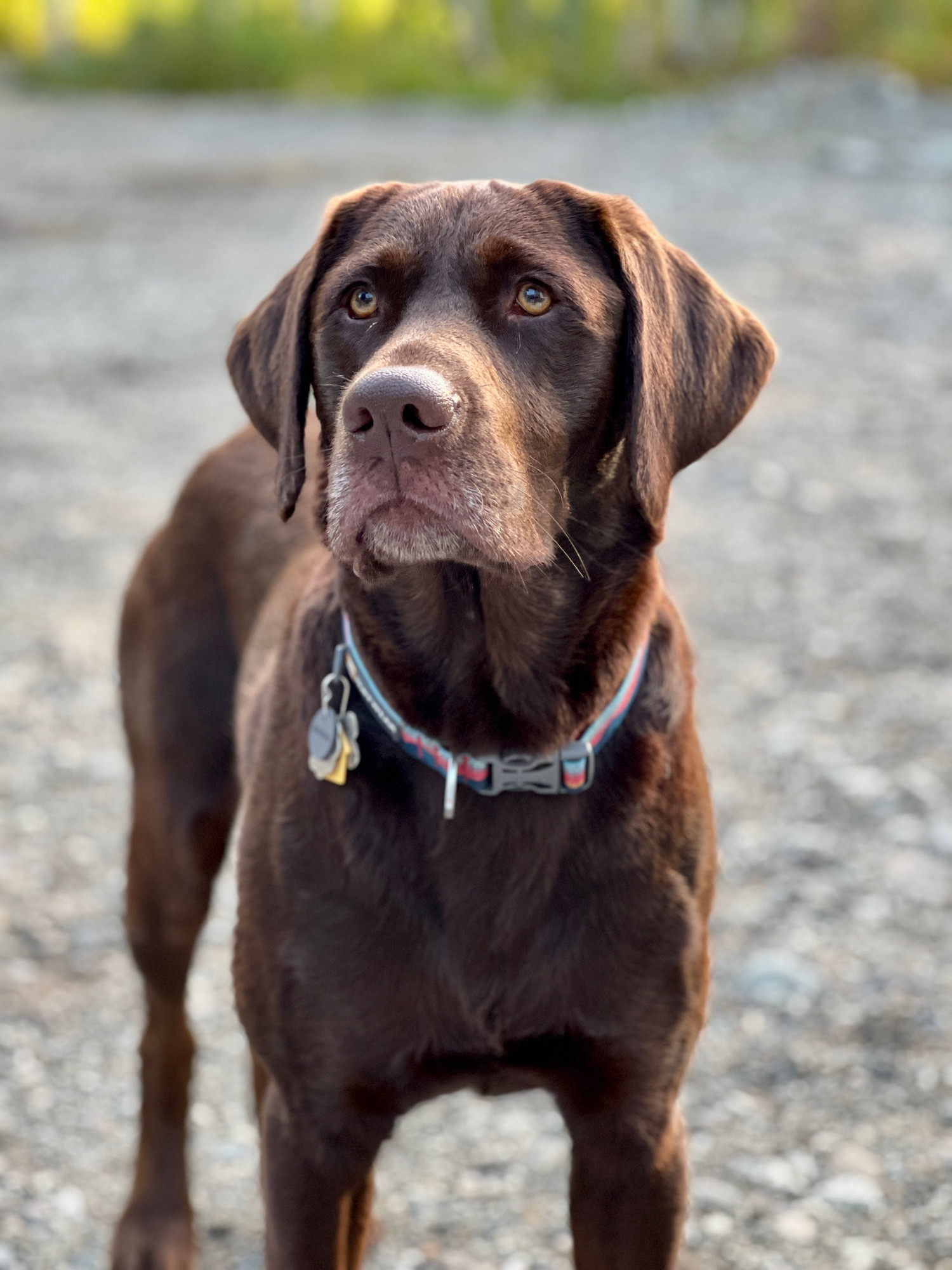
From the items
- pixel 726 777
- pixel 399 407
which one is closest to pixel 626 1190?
pixel 399 407

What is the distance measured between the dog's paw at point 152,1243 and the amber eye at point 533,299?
6.47 ft

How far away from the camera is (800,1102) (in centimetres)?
347

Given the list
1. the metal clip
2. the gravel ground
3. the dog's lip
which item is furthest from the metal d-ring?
the gravel ground

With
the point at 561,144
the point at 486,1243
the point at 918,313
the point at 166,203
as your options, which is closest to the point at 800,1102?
the point at 486,1243

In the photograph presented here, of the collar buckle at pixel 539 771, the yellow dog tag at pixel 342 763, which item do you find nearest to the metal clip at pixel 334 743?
the yellow dog tag at pixel 342 763

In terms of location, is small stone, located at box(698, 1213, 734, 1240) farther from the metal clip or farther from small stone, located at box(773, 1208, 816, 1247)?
the metal clip

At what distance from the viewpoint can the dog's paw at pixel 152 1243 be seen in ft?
10.2

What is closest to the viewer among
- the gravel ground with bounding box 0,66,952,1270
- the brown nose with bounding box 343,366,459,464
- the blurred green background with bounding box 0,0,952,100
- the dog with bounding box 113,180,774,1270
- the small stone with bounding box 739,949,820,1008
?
the brown nose with bounding box 343,366,459,464

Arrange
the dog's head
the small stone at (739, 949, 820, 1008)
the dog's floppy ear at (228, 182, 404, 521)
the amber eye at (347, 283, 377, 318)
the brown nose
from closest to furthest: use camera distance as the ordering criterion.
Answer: the brown nose
the dog's head
the amber eye at (347, 283, 377, 318)
the dog's floppy ear at (228, 182, 404, 521)
the small stone at (739, 949, 820, 1008)

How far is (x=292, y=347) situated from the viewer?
2.57 meters

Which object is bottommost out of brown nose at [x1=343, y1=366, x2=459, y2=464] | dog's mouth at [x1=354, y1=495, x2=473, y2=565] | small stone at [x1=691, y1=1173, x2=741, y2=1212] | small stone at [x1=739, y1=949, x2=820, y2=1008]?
small stone at [x1=691, y1=1173, x2=741, y2=1212]

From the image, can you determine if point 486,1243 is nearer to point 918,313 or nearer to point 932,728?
point 932,728

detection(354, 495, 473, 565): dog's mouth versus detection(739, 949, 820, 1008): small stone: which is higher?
detection(354, 495, 473, 565): dog's mouth

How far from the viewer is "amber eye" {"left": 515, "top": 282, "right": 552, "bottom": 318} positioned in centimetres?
238
